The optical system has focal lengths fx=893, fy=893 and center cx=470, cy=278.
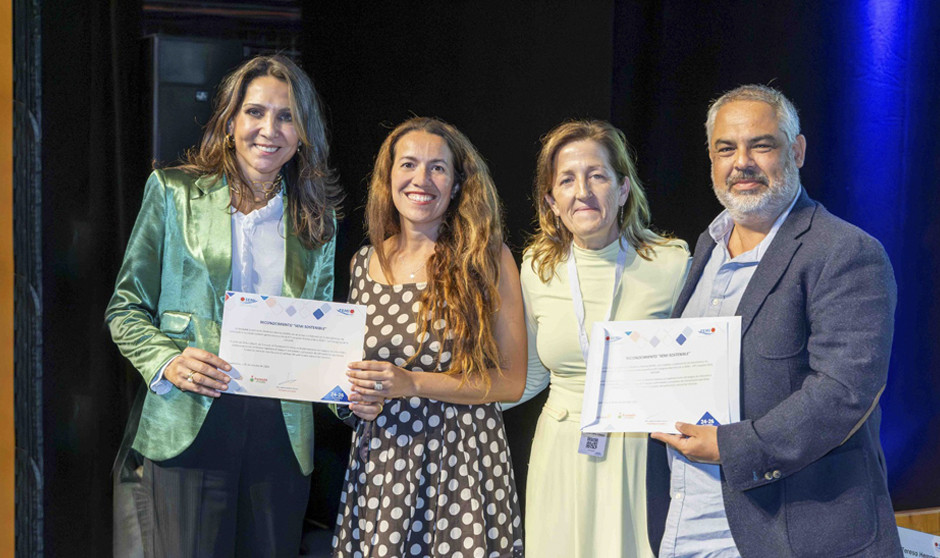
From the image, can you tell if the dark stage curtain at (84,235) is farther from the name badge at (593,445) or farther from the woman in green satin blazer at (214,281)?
the name badge at (593,445)

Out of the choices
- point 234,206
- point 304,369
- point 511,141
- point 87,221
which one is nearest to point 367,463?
point 304,369

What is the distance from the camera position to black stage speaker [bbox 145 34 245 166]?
3182 millimetres

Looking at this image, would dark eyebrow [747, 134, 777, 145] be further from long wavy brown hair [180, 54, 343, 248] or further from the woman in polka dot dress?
long wavy brown hair [180, 54, 343, 248]

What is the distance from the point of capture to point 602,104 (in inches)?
143

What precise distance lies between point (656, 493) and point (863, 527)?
21.9 inches

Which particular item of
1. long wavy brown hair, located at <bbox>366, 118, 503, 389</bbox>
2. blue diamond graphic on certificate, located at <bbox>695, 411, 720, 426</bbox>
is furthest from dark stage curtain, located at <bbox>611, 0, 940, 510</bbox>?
blue diamond graphic on certificate, located at <bbox>695, 411, 720, 426</bbox>

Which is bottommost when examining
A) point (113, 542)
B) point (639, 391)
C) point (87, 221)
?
point (113, 542)

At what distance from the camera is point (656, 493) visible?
8.13 feet

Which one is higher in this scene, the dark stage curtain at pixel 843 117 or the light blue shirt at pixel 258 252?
the dark stage curtain at pixel 843 117

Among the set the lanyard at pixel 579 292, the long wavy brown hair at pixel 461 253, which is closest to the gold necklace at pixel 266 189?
the long wavy brown hair at pixel 461 253

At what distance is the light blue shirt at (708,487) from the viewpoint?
2.33 meters

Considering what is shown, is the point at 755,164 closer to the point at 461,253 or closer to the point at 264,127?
the point at 461,253

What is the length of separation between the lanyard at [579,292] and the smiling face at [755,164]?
48 centimetres

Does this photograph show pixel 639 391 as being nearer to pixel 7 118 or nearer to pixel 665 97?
pixel 665 97
